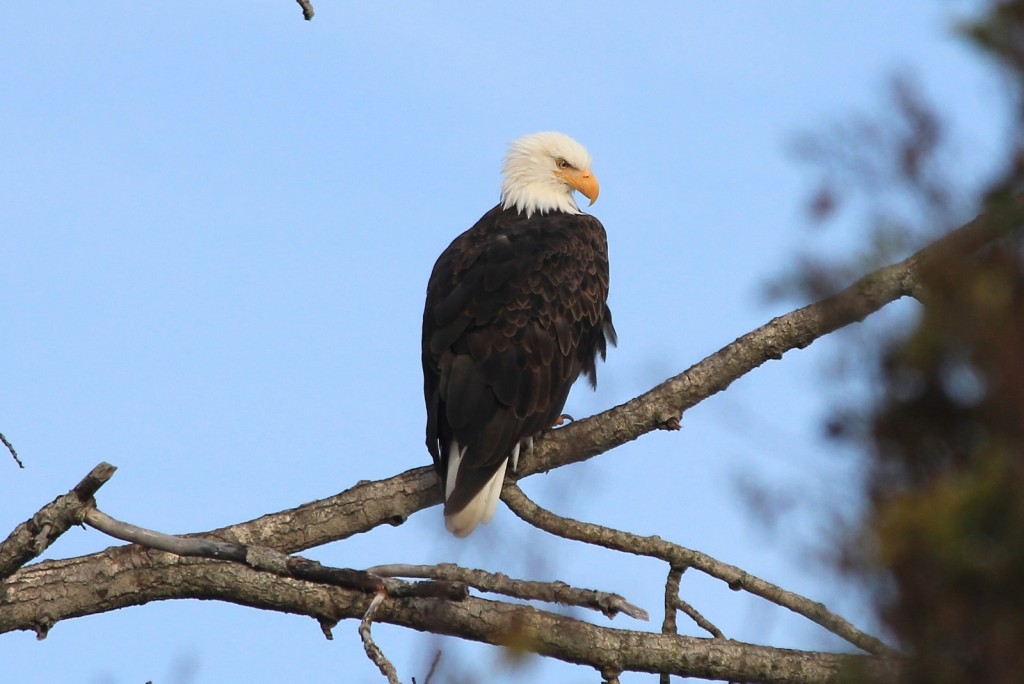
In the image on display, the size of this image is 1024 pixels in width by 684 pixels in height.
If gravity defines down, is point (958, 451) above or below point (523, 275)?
below

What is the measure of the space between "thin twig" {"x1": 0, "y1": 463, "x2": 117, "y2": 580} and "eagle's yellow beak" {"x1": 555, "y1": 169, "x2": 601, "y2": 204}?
160 inches

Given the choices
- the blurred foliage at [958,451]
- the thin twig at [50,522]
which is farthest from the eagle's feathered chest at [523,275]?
the blurred foliage at [958,451]

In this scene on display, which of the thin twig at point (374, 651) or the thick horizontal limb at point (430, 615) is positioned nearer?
the thin twig at point (374, 651)

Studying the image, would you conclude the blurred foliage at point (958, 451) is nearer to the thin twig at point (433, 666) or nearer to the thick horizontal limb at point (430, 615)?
the thin twig at point (433, 666)

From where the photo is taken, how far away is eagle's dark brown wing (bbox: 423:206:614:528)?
18.5 ft

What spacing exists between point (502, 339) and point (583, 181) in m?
1.78

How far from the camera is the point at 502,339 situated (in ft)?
19.3

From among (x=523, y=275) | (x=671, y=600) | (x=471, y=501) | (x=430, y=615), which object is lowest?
(x=430, y=615)

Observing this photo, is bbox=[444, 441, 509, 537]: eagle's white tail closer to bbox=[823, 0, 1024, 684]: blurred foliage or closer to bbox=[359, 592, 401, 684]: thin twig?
bbox=[359, 592, 401, 684]: thin twig

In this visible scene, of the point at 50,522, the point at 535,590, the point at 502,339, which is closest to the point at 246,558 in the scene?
Result: the point at 50,522

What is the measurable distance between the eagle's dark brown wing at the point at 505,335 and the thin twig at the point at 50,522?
1700mm

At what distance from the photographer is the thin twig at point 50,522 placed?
3.83 metres

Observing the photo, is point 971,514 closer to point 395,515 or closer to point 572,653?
point 572,653

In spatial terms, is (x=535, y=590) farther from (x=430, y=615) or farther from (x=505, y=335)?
(x=505, y=335)
